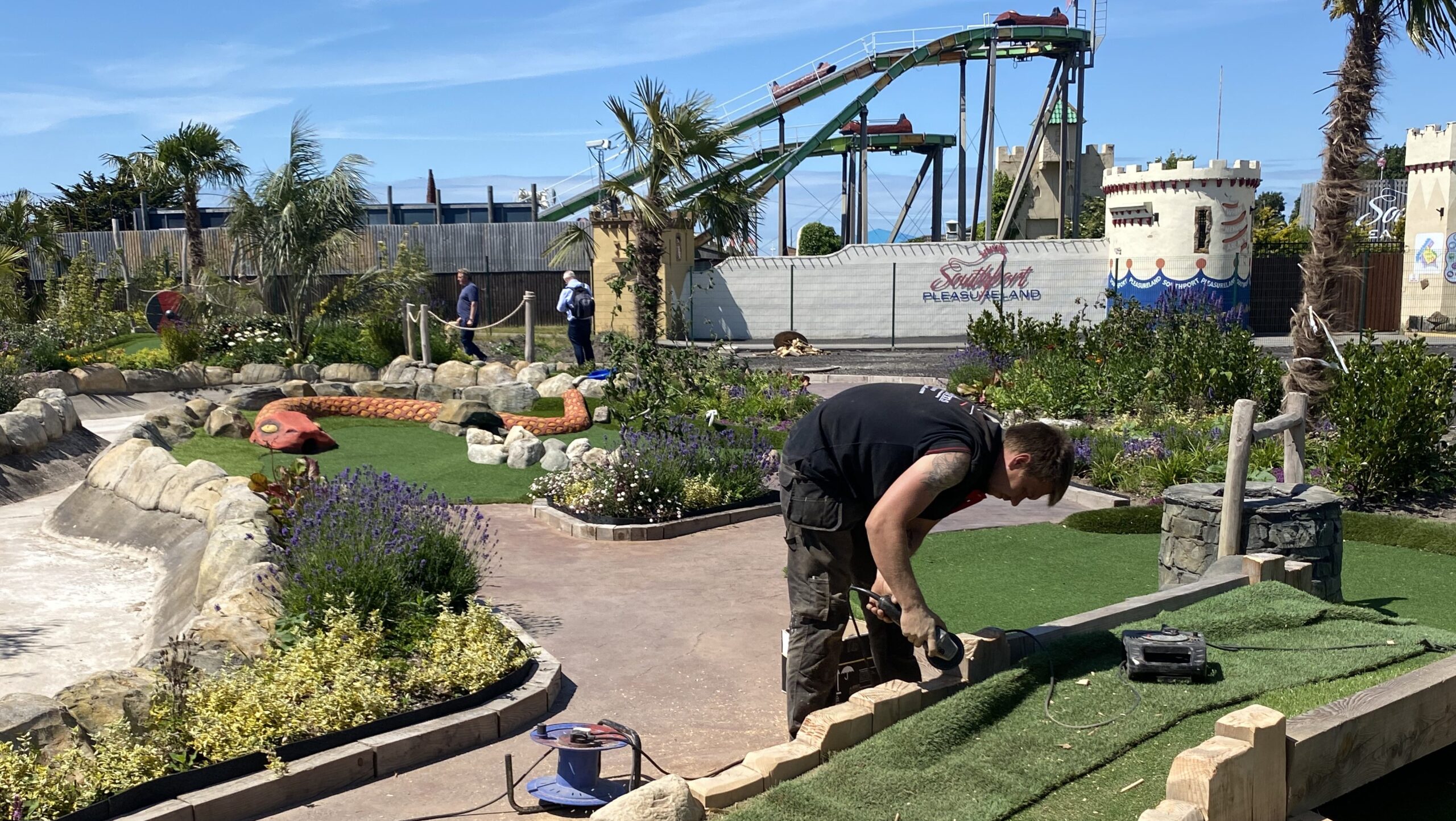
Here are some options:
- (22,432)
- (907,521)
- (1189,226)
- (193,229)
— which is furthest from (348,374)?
(1189,226)

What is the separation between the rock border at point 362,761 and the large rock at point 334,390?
470 inches

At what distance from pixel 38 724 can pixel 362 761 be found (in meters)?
1.24

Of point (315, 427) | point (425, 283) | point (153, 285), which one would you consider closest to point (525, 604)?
point (315, 427)

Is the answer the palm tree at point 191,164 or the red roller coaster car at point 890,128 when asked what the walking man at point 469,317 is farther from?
the red roller coaster car at point 890,128

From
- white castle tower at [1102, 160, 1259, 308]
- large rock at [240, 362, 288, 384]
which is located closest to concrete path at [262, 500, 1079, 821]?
large rock at [240, 362, 288, 384]

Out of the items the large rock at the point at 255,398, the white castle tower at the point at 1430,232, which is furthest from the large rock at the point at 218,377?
the white castle tower at the point at 1430,232

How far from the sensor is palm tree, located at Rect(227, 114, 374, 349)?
21094mm

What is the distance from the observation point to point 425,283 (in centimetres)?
2666

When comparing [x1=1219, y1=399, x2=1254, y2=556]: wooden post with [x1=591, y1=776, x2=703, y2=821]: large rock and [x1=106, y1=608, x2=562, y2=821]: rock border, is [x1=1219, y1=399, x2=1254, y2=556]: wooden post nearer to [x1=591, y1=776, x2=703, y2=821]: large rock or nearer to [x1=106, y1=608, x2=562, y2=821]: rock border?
[x1=106, y1=608, x2=562, y2=821]: rock border

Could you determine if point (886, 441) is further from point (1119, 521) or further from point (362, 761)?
point (1119, 521)

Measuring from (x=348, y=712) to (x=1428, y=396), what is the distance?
8.75m

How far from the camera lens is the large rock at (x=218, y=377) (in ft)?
60.6

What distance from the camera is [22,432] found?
12141mm

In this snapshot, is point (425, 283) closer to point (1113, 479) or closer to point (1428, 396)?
point (1113, 479)
